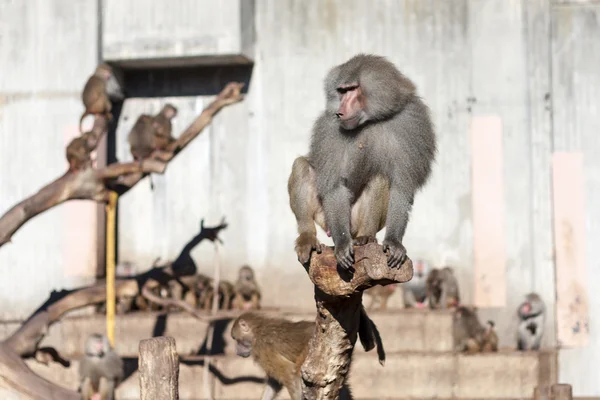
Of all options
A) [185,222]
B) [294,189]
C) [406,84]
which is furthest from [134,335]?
[406,84]

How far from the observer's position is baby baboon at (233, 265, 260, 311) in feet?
34.2

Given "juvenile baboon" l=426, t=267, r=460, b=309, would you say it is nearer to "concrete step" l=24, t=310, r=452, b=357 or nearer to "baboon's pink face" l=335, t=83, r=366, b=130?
"concrete step" l=24, t=310, r=452, b=357

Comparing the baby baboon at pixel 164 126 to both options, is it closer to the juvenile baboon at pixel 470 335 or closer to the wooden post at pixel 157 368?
the juvenile baboon at pixel 470 335

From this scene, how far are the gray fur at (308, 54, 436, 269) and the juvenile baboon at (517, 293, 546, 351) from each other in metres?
5.11

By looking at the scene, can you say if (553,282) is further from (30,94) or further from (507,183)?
(30,94)

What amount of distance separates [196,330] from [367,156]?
5193 millimetres

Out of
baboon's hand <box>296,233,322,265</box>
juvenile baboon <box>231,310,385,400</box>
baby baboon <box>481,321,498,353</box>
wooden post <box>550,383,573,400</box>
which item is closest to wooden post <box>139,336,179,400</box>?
baboon's hand <box>296,233,322,265</box>

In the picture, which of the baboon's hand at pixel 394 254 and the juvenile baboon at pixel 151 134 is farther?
the juvenile baboon at pixel 151 134

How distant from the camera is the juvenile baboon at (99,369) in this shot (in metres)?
8.91

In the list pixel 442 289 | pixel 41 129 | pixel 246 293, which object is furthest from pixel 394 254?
pixel 41 129

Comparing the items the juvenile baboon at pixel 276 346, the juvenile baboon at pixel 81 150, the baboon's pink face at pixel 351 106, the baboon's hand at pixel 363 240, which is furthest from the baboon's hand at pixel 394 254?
the juvenile baboon at pixel 81 150

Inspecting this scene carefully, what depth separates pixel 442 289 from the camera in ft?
33.2

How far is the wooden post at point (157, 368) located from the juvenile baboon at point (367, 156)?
0.84 meters

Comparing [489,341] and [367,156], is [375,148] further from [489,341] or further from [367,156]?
Answer: [489,341]
